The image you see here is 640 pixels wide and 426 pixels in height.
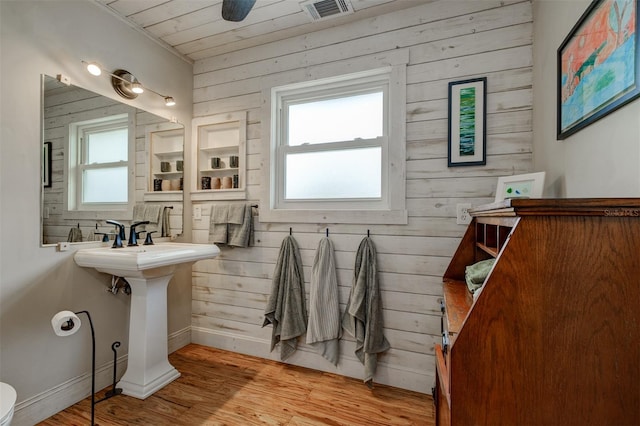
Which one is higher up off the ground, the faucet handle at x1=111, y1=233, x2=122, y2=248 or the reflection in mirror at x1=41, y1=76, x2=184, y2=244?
the reflection in mirror at x1=41, y1=76, x2=184, y2=244

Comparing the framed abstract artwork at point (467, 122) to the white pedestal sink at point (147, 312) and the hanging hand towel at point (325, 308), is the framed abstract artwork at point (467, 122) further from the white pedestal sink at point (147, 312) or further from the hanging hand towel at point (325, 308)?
the white pedestal sink at point (147, 312)

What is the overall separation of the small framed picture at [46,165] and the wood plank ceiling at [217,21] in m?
1.04

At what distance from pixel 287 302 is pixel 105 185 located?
1.50 meters

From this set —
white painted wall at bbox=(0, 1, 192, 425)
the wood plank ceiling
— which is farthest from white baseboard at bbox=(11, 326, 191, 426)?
the wood plank ceiling

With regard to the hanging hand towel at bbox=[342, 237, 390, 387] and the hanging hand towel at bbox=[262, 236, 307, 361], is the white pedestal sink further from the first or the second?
the hanging hand towel at bbox=[342, 237, 390, 387]

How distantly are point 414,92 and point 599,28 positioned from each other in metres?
1.02

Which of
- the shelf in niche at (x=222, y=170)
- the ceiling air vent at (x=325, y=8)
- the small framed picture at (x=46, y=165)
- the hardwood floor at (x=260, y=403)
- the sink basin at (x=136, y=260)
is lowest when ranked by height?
the hardwood floor at (x=260, y=403)

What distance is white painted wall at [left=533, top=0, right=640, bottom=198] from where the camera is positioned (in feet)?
2.78

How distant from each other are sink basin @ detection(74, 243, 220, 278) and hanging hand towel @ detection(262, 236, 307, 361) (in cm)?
62

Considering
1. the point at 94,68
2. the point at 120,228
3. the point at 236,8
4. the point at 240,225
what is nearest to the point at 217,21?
the point at 94,68

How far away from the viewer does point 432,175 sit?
1891 millimetres

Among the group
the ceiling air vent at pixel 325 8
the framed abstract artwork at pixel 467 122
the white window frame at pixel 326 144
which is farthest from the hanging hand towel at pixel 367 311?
the ceiling air vent at pixel 325 8

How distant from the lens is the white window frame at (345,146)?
1.95 meters

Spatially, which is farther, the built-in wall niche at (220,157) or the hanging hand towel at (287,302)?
the built-in wall niche at (220,157)
